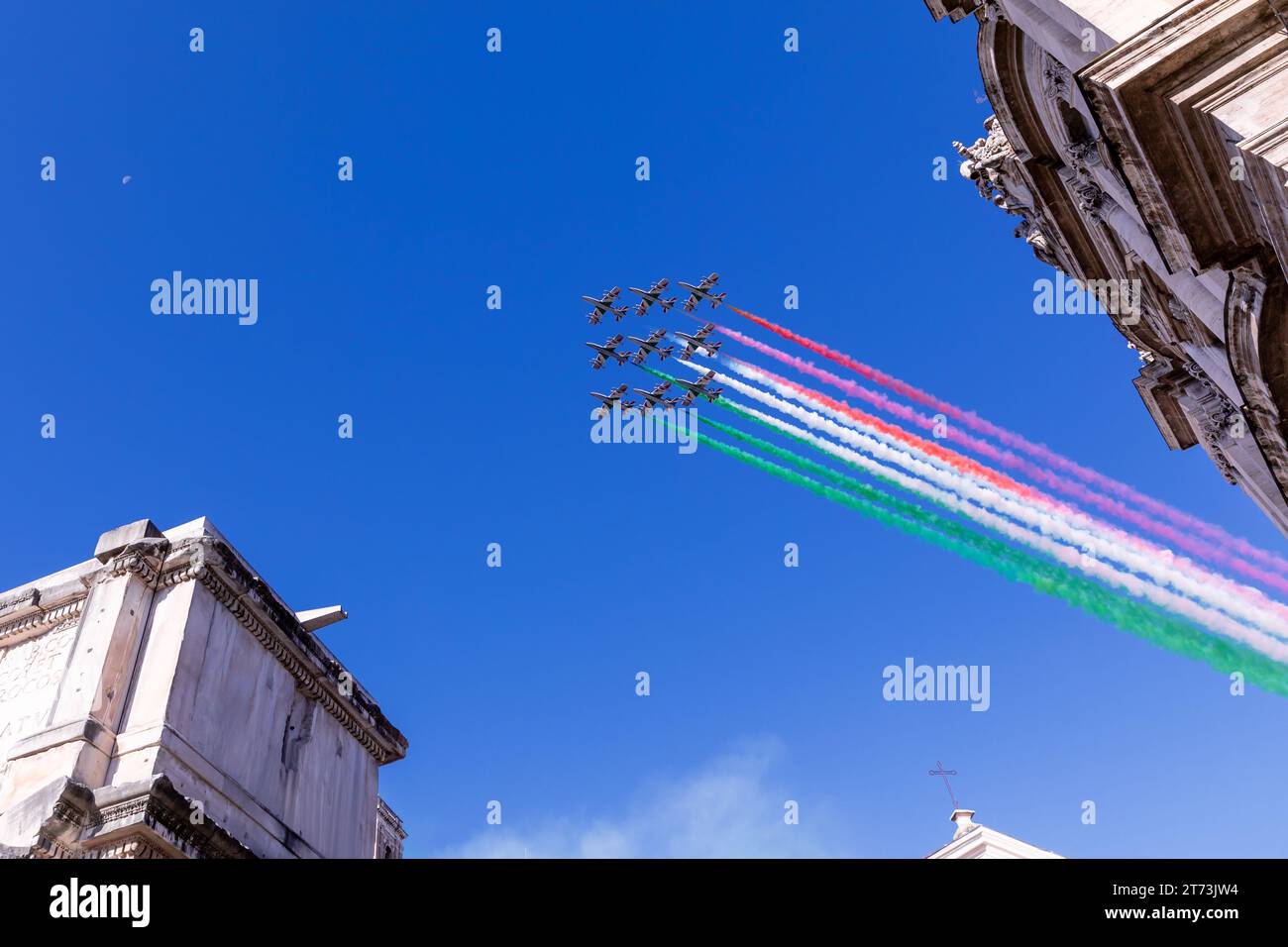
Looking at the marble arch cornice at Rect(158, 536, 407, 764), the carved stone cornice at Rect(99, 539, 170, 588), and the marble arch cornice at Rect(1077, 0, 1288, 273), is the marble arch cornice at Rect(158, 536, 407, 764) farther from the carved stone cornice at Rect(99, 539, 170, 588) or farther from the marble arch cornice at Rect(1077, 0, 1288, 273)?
the marble arch cornice at Rect(1077, 0, 1288, 273)

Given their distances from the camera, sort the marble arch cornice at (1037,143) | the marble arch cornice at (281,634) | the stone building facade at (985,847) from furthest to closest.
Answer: the stone building facade at (985,847) < the marble arch cornice at (1037,143) < the marble arch cornice at (281,634)

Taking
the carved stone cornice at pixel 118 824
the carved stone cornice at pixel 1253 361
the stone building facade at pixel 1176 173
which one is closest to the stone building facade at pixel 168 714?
the carved stone cornice at pixel 118 824

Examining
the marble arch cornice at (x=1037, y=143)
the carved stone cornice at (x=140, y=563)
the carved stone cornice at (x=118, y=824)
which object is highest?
the marble arch cornice at (x=1037, y=143)

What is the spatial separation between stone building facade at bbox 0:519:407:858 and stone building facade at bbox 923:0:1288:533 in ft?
60.7

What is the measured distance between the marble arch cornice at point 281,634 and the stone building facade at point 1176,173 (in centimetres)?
1818

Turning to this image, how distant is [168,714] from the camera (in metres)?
17.5

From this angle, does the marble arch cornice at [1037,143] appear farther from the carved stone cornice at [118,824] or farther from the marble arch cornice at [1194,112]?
the carved stone cornice at [118,824]

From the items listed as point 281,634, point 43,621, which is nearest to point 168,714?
point 281,634

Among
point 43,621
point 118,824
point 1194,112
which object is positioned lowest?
point 118,824

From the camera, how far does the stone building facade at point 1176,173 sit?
12.8 m

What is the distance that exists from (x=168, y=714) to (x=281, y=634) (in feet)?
13.6

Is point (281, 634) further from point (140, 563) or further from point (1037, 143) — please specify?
point (1037, 143)

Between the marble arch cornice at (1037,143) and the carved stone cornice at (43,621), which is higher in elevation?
the marble arch cornice at (1037,143)
